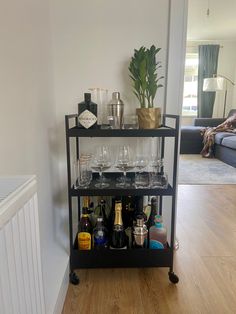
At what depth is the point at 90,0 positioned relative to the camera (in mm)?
1347

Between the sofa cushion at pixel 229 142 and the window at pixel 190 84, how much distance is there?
1.95 meters

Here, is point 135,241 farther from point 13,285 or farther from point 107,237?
point 13,285

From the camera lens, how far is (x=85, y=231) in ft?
4.59

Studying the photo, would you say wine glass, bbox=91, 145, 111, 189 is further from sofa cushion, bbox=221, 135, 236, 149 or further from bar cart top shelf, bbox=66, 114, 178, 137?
sofa cushion, bbox=221, 135, 236, 149

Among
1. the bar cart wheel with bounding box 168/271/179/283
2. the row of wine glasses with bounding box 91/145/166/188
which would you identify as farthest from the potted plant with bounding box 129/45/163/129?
the bar cart wheel with bounding box 168/271/179/283

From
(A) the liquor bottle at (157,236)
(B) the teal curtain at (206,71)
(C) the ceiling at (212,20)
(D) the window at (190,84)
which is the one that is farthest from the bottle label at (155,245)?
(B) the teal curtain at (206,71)

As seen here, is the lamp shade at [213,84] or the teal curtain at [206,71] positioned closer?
the lamp shade at [213,84]

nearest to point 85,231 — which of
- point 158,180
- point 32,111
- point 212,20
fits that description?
point 158,180

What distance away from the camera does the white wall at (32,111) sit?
0.81 meters

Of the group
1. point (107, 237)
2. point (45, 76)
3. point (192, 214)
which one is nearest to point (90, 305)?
point (107, 237)

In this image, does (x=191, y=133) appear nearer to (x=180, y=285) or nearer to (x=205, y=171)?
(x=205, y=171)

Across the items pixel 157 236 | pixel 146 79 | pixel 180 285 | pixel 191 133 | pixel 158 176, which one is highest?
pixel 146 79

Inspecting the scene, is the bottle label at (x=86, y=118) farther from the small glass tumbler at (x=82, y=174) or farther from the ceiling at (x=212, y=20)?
the ceiling at (x=212, y=20)

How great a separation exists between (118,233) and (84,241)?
0.20 meters
